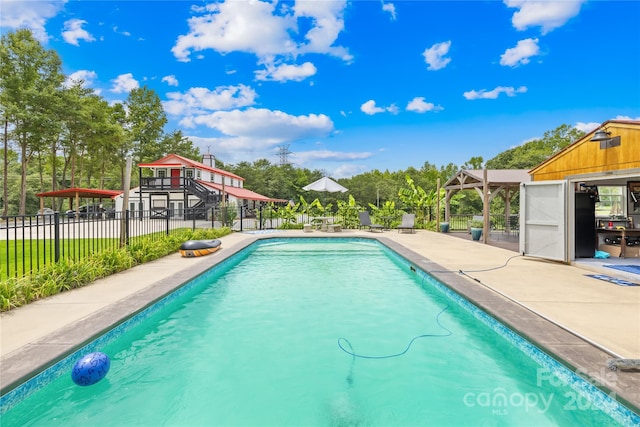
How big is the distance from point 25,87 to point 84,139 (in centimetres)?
742

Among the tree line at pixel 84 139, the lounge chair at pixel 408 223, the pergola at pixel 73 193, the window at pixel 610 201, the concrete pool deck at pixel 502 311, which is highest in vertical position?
the tree line at pixel 84 139

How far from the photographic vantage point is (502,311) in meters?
4.78

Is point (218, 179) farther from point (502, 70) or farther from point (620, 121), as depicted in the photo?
point (620, 121)

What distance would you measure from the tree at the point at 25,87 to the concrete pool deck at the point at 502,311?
91.3ft

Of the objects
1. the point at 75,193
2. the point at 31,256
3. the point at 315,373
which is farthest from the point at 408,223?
the point at 75,193

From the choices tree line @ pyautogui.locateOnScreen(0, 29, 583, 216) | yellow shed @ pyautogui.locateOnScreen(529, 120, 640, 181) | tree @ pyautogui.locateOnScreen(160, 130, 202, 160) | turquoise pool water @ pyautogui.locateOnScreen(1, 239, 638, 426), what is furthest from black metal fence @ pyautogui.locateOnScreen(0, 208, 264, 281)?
tree @ pyautogui.locateOnScreen(160, 130, 202, 160)

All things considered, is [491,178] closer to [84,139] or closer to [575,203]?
[575,203]

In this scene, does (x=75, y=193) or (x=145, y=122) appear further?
(x=145, y=122)

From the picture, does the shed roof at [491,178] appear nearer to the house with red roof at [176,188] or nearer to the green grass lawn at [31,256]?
the green grass lawn at [31,256]

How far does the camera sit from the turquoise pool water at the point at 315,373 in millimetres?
3086

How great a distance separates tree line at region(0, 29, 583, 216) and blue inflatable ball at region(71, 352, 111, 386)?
15.6 m

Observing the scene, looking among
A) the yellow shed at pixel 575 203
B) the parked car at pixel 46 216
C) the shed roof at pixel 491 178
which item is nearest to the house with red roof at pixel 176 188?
the parked car at pixel 46 216

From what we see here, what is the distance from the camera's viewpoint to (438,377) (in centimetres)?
386

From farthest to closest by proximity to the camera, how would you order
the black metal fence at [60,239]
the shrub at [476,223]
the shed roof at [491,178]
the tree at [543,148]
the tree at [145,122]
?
the tree at [145,122]
the tree at [543,148]
the shrub at [476,223]
the shed roof at [491,178]
the black metal fence at [60,239]
